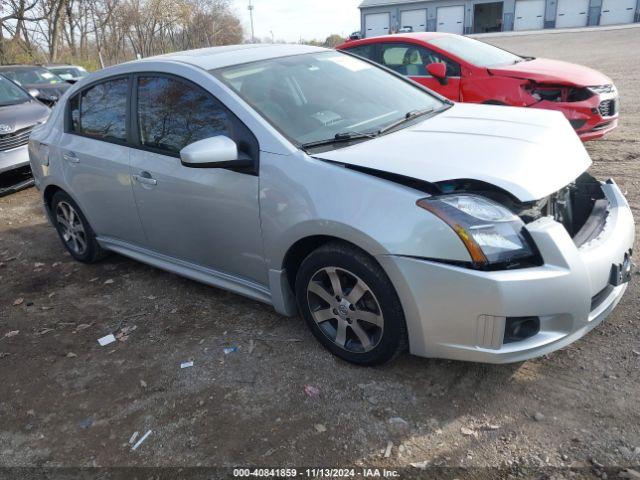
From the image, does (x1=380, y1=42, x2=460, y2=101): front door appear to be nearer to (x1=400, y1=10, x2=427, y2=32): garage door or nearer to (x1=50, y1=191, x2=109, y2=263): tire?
(x1=50, y1=191, x2=109, y2=263): tire

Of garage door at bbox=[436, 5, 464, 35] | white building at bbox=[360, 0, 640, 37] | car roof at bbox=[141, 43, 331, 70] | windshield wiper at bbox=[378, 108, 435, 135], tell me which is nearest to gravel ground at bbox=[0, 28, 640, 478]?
windshield wiper at bbox=[378, 108, 435, 135]

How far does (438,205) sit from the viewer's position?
2.40 metres

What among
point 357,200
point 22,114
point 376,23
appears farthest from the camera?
point 376,23

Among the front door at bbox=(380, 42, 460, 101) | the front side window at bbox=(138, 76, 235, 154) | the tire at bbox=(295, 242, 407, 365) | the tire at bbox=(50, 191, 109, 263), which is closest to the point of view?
the tire at bbox=(295, 242, 407, 365)

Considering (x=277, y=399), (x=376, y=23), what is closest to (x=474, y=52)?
(x=277, y=399)

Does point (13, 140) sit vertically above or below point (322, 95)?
below

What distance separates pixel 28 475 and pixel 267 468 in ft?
3.70

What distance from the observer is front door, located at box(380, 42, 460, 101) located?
6.82 meters

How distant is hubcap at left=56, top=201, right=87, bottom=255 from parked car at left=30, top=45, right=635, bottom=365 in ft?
1.63

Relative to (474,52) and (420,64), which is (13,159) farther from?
(474,52)

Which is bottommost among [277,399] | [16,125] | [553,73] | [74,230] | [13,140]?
[277,399]

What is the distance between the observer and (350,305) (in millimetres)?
2783

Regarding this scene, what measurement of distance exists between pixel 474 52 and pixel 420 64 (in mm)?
723

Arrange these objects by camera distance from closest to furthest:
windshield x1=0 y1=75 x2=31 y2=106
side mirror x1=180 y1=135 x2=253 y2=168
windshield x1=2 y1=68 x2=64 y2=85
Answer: side mirror x1=180 y1=135 x2=253 y2=168
windshield x1=0 y1=75 x2=31 y2=106
windshield x1=2 y1=68 x2=64 y2=85
